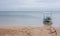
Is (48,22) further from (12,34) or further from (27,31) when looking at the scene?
(12,34)

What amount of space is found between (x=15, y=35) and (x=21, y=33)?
0.40 feet

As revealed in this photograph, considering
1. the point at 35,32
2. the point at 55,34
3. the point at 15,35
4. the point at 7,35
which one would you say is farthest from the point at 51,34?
the point at 7,35

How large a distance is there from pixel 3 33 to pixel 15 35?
0.25m

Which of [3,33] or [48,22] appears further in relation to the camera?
[48,22]

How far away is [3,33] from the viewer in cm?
244

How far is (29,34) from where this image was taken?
2.38 m

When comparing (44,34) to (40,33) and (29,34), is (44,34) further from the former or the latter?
(29,34)

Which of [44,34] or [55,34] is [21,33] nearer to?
[44,34]

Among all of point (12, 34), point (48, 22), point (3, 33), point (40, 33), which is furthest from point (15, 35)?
point (48, 22)

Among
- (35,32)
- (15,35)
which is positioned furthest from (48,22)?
(15,35)

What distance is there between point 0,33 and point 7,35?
0.17 meters

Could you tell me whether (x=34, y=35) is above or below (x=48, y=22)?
below

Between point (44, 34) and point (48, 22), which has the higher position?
point (48, 22)

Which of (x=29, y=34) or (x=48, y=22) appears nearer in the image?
(x=29, y=34)
